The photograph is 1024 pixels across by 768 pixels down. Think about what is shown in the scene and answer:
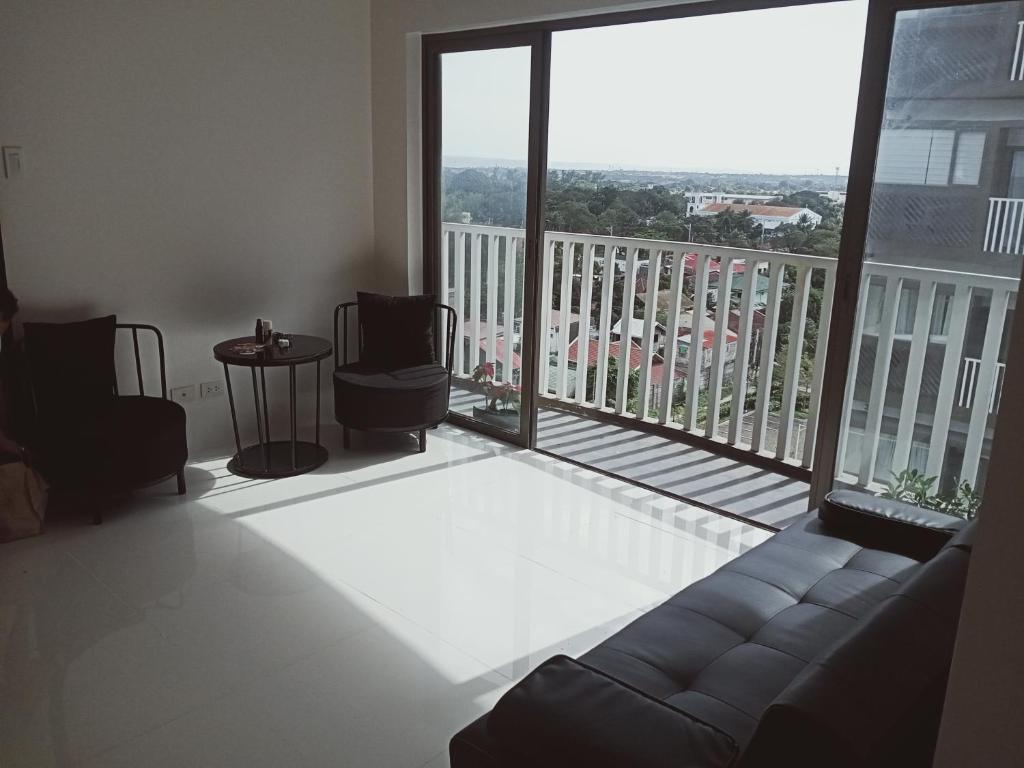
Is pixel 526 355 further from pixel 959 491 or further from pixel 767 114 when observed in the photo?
pixel 959 491

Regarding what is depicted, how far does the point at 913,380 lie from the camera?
3.16 m

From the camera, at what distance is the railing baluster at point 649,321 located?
16.4ft

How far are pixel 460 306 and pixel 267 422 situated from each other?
4.65 ft

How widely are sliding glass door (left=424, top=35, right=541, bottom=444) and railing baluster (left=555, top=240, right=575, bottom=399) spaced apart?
0.55m

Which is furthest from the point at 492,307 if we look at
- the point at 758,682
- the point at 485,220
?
the point at 758,682

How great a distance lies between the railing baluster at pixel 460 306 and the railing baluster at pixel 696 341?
1389 millimetres

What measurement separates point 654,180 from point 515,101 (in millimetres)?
982

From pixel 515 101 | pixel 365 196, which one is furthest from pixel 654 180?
pixel 365 196

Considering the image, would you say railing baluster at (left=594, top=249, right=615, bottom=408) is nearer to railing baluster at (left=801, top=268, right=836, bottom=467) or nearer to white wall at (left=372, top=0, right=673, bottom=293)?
white wall at (left=372, top=0, right=673, bottom=293)

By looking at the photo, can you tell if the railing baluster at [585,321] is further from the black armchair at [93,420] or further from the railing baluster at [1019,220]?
the railing baluster at [1019,220]

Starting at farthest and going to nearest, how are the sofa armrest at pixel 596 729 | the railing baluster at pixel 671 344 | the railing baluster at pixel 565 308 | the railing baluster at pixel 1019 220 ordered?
the railing baluster at pixel 565 308, the railing baluster at pixel 671 344, the railing baluster at pixel 1019 220, the sofa armrest at pixel 596 729

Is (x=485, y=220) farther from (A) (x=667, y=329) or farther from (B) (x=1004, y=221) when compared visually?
(B) (x=1004, y=221)

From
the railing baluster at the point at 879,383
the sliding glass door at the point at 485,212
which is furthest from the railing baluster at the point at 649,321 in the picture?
the railing baluster at the point at 879,383

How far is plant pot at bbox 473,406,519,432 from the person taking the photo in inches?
191
